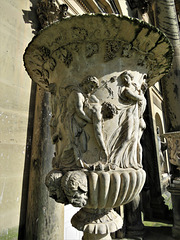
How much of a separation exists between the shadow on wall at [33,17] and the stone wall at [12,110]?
6 centimetres

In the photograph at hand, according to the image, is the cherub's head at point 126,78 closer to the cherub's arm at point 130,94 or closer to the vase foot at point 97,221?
the cherub's arm at point 130,94

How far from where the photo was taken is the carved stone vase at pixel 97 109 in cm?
109

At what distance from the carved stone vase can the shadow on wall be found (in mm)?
1572

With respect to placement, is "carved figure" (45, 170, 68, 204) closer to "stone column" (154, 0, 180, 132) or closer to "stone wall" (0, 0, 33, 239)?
"stone wall" (0, 0, 33, 239)

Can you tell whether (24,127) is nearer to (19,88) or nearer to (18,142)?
(18,142)

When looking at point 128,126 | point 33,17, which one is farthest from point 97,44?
point 33,17

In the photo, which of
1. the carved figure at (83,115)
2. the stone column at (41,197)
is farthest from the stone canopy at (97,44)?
the stone column at (41,197)

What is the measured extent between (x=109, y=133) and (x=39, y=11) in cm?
243

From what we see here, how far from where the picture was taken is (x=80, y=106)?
117 centimetres

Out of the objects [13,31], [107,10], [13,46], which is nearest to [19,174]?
[13,46]

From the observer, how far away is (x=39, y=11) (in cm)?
262

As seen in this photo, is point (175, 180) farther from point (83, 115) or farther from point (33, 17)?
point (33, 17)

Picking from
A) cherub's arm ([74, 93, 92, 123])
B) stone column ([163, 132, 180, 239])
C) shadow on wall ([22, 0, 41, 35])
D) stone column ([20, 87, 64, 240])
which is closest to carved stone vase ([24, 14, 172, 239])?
cherub's arm ([74, 93, 92, 123])

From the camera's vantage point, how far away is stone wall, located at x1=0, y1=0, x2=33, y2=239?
1983mm
